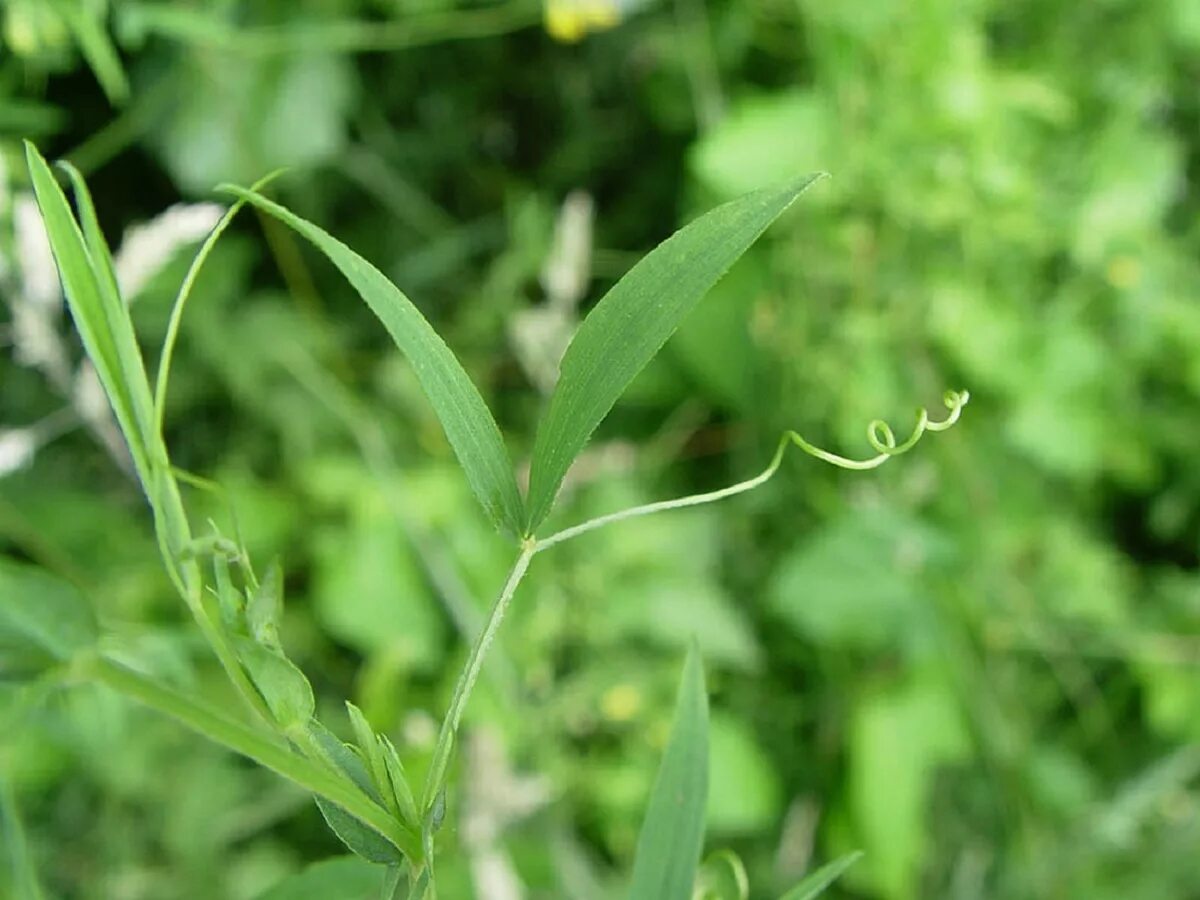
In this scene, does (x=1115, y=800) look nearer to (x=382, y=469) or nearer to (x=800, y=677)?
(x=800, y=677)

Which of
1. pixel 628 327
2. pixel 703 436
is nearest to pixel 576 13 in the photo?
pixel 703 436

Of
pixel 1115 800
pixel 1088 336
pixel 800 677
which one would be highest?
pixel 1088 336

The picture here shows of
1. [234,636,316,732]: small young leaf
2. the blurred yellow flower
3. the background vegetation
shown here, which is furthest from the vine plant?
the blurred yellow flower

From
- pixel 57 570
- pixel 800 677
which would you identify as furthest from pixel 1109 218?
pixel 57 570

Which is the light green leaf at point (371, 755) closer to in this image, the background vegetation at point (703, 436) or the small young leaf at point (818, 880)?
the small young leaf at point (818, 880)

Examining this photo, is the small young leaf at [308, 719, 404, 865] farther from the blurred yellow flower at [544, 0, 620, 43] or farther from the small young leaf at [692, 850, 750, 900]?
the blurred yellow flower at [544, 0, 620, 43]

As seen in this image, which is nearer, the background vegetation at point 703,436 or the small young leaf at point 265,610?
the small young leaf at point 265,610

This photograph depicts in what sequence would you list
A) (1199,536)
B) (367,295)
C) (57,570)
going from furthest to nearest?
(1199,536) < (57,570) < (367,295)

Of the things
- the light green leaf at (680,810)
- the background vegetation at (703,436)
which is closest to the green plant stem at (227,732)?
the light green leaf at (680,810)
